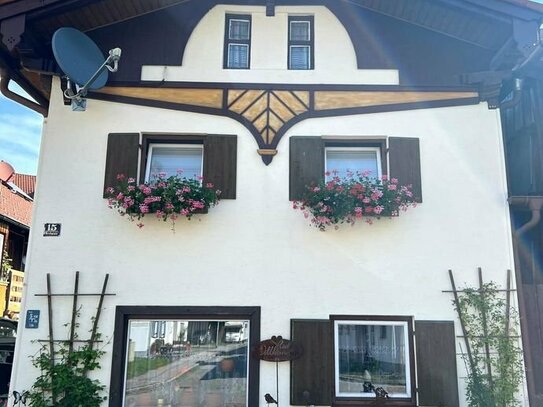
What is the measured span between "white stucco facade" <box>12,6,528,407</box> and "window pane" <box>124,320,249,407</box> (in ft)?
0.97

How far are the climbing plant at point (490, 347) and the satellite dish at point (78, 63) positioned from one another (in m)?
4.92

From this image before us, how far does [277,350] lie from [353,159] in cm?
260

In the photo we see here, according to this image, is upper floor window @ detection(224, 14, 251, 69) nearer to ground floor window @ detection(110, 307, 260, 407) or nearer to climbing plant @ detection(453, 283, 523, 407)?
ground floor window @ detection(110, 307, 260, 407)

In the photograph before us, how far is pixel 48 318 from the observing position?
599 centimetres

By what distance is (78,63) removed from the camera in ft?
20.2

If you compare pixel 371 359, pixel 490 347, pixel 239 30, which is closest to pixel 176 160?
pixel 239 30

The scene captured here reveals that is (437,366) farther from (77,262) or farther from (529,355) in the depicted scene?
(77,262)

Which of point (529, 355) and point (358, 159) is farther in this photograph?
point (358, 159)

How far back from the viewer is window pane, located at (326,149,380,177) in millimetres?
6703

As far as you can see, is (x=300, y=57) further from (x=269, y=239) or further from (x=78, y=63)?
(x=78, y=63)

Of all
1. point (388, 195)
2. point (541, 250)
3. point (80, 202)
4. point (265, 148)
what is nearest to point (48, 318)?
point (80, 202)

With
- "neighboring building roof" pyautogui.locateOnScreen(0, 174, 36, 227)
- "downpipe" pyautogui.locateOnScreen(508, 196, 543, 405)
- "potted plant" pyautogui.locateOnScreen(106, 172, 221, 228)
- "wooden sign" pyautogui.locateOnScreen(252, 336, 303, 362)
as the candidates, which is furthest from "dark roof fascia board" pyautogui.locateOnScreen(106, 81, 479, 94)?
"neighboring building roof" pyautogui.locateOnScreen(0, 174, 36, 227)

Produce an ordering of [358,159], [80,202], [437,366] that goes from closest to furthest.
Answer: [437,366]
[80,202]
[358,159]

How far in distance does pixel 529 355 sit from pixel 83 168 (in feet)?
18.6
